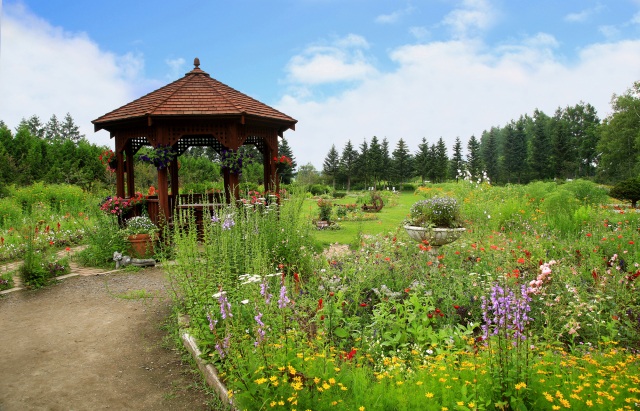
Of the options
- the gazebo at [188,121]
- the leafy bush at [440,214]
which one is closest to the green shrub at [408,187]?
the gazebo at [188,121]

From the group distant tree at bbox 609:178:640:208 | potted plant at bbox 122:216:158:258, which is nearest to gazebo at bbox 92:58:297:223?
potted plant at bbox 122:216:158:258

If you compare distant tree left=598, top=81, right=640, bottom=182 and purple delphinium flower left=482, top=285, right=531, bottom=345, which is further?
distant tree left=598, top=81, right=640, bottom=182

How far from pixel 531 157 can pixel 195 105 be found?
5086 cm

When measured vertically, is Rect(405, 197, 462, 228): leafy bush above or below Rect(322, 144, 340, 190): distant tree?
below

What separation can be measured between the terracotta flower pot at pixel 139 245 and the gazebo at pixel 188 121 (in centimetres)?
51

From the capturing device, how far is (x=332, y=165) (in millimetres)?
48344

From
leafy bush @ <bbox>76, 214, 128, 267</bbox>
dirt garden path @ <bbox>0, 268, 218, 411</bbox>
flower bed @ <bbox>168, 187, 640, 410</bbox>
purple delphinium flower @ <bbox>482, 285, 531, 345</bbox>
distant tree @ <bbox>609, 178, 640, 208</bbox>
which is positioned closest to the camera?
flower bed @ <bbox>168, 187, 640, 410</bbox>

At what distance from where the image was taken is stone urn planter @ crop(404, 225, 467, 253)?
6.78 m

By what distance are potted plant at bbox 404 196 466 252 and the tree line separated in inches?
1391

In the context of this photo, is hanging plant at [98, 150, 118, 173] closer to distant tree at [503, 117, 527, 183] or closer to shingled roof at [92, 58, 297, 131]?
shingled roof at [92, 58, 297, 131]

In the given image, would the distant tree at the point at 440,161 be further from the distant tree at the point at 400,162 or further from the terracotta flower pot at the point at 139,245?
the terracotta flower pot at the point at 139,245

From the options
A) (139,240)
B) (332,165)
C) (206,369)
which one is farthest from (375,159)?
(206,369)

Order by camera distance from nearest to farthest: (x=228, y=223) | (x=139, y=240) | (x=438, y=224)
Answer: (x=228, y=223) < (x=438, y=224) < (x=139, y=240)

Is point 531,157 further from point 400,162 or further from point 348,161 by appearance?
point 348,161
